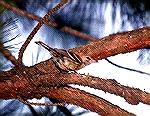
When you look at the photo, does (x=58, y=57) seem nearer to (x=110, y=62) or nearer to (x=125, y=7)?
(x=110, y=62)

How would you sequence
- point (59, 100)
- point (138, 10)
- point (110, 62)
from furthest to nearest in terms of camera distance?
1. point (138, 10)
2. point (110, 62)
3. point (59, 100)

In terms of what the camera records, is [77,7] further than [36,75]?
Yes

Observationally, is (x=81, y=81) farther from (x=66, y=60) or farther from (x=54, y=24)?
(x=54, y=24)

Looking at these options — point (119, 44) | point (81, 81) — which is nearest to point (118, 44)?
point (119, 44)

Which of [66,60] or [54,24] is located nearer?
[66,60]

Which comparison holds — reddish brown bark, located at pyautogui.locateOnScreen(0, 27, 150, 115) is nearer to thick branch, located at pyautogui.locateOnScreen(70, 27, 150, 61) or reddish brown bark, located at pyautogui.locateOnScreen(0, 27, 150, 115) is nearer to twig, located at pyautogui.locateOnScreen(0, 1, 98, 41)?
thick branch, located at pyautogui.locateOnScreen(70, 27, 150, 61)

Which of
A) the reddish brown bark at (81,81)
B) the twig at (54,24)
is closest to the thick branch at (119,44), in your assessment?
the reddish brown bark at (81,81)

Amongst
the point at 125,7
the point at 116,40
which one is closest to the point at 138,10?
the point at 125,7

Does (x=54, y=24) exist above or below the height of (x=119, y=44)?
above
